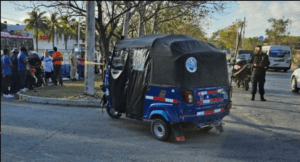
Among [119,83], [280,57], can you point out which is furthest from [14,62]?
[280,57]

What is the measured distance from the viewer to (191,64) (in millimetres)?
5871

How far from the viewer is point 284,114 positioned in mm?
8781

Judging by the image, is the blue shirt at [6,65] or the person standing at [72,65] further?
the person standing at [72,65]

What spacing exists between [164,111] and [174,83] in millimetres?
599

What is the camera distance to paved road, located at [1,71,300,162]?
16.4 ft

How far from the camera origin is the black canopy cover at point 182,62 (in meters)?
5.75

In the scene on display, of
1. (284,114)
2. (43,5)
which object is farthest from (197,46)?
(43,5)

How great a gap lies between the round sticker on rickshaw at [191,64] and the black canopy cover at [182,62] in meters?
0.05

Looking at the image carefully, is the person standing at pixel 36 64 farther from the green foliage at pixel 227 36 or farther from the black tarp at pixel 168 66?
the green foliage at pixel 227 36

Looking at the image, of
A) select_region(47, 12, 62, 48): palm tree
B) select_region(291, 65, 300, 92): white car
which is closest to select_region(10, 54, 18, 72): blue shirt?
select_region(291, 65, 300, 92): white car

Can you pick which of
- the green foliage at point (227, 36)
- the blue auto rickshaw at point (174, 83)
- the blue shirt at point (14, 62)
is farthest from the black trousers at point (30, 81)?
the green foliage at point (227, 36)

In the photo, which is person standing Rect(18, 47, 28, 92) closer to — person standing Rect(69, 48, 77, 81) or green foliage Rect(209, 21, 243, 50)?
person standing Rect(69, 48, 77, 81)

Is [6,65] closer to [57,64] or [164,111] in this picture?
[57,64]

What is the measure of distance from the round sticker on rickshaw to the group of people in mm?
7594
